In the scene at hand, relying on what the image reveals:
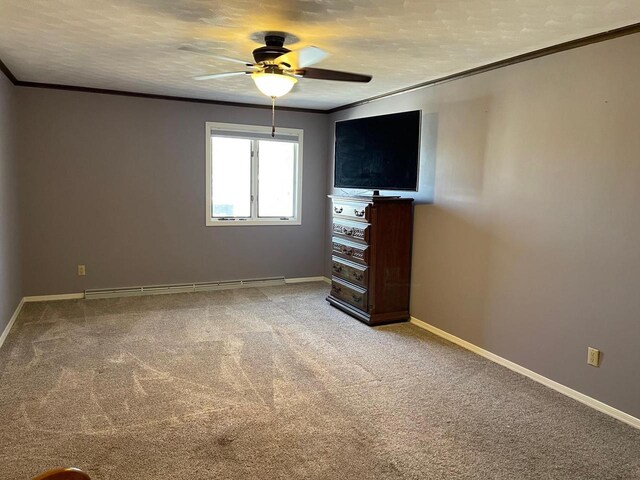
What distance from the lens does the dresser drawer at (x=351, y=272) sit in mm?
4594

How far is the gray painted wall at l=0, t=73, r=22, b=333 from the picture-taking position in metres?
4.05

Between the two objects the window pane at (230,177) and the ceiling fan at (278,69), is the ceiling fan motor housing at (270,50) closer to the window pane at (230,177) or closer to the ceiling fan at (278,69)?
the ceiling fan at (278,69)

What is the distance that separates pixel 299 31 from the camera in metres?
2.93

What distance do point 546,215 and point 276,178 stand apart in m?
3.73

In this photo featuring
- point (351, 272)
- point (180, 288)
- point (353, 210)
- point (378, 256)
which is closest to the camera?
point (378, 256)

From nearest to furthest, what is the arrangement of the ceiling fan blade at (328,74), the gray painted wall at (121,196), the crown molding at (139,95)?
the ceiling fan blade at (328,74) → the crown molding at (139,95) → the gray painted wall at (121,196)

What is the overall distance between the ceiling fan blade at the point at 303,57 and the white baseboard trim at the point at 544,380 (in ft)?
8.68

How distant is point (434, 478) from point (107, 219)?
4.55 metres

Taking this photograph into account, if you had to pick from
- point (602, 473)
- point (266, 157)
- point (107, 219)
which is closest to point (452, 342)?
point (602, 473)

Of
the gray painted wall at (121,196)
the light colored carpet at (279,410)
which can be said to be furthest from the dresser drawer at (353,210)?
the gray painted wall at (121,196)

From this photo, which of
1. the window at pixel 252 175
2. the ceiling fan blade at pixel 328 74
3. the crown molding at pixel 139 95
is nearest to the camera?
the ceiling fan blade at pixel 328 74

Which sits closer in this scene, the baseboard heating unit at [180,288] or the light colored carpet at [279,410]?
the light colored carpet at [279,410]

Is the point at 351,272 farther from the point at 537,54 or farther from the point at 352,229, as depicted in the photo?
the point at 537,54

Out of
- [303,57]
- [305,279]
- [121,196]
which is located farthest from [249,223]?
[303,57]
